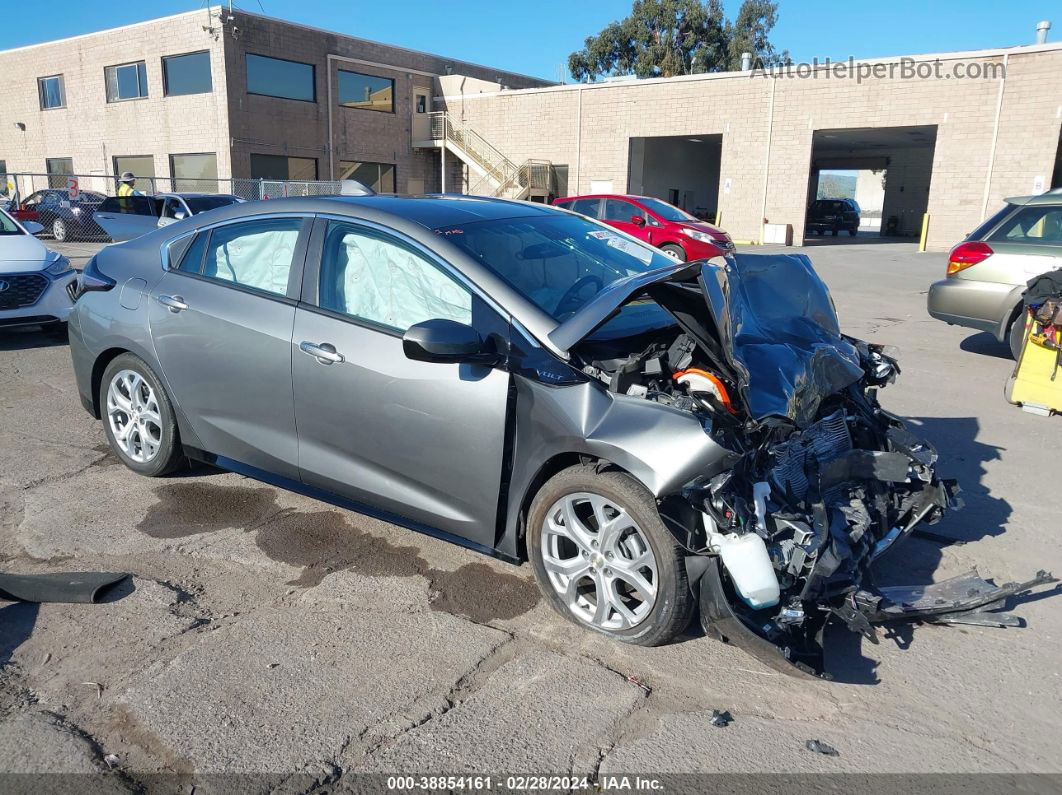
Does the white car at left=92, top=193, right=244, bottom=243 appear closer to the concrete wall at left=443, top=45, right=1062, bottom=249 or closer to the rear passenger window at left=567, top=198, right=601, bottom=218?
the rear passenger window at left=567, top=198, right=601, bottom=218

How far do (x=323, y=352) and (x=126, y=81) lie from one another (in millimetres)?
36895

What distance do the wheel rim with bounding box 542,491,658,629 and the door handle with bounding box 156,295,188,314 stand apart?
2.55m

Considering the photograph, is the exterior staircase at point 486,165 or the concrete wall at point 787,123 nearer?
the concrete wall at point 787,123

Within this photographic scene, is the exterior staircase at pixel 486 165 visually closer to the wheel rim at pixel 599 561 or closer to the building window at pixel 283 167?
the building window at pixel 283 167

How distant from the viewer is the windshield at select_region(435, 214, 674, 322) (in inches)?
147

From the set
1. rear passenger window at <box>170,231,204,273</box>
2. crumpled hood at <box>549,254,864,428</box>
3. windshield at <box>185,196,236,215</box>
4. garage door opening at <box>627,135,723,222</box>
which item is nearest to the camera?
crumpled hood at <box>549,254,864,428</box>

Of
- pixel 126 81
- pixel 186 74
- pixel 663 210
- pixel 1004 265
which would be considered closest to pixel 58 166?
pixel 126 81

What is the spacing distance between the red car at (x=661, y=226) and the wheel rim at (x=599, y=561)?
15.4 m

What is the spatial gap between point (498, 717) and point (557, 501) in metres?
0.89

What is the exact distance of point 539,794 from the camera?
2.53 meters

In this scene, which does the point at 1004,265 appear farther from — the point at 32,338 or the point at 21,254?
the point at 32,338

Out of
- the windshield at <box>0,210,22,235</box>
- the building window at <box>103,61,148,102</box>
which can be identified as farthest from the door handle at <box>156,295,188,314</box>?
the building window at <box>103,61,148,102</box>

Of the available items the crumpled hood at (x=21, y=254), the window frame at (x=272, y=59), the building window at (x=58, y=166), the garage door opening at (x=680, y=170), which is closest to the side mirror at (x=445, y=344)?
the crumpled hood at (x=21, y=254)

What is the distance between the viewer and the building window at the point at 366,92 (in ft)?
115
